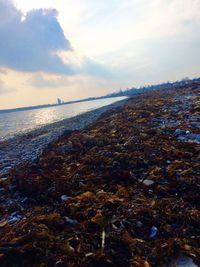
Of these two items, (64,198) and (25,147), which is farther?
(25,147)

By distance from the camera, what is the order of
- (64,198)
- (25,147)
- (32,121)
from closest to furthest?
(64,198)
(25,147)
(32,121)

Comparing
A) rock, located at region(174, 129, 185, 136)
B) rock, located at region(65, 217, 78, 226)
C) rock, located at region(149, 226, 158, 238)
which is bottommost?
rock, located at region(149, 226, 158, 238)

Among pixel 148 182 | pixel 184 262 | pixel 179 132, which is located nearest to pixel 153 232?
pixel 184 262

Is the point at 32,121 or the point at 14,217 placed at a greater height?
the point at 14,217

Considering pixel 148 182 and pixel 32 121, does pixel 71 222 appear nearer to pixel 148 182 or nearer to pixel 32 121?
pixel 148 182

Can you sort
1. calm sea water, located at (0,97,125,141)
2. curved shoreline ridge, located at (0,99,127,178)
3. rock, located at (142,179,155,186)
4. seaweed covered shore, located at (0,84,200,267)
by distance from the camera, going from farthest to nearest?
calm sea water, located at (0,97,125,141) < curved shoreline ridge, located at (0,99,127,178) < rock, located at (142,179,155,186) < seaweed covered shore, located at (0,84,200,267)

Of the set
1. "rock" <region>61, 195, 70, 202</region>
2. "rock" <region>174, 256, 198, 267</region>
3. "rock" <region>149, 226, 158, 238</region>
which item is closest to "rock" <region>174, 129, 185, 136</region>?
"rock" <region>61, 195, 70, 202</region>

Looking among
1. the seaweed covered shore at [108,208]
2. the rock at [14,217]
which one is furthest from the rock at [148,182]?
the rock at [14,217]

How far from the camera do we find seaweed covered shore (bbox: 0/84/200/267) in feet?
16.1

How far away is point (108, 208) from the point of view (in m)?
6.52

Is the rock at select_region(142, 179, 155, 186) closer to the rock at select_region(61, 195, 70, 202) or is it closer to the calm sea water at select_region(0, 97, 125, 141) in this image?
the rock at select_region(61, 195, 70, 202)

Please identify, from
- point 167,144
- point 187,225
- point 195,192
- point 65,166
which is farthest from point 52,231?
point 167,144

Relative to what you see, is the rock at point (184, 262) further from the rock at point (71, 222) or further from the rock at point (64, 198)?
the rock at point (64, 198)

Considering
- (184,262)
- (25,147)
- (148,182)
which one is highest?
(148,182)
